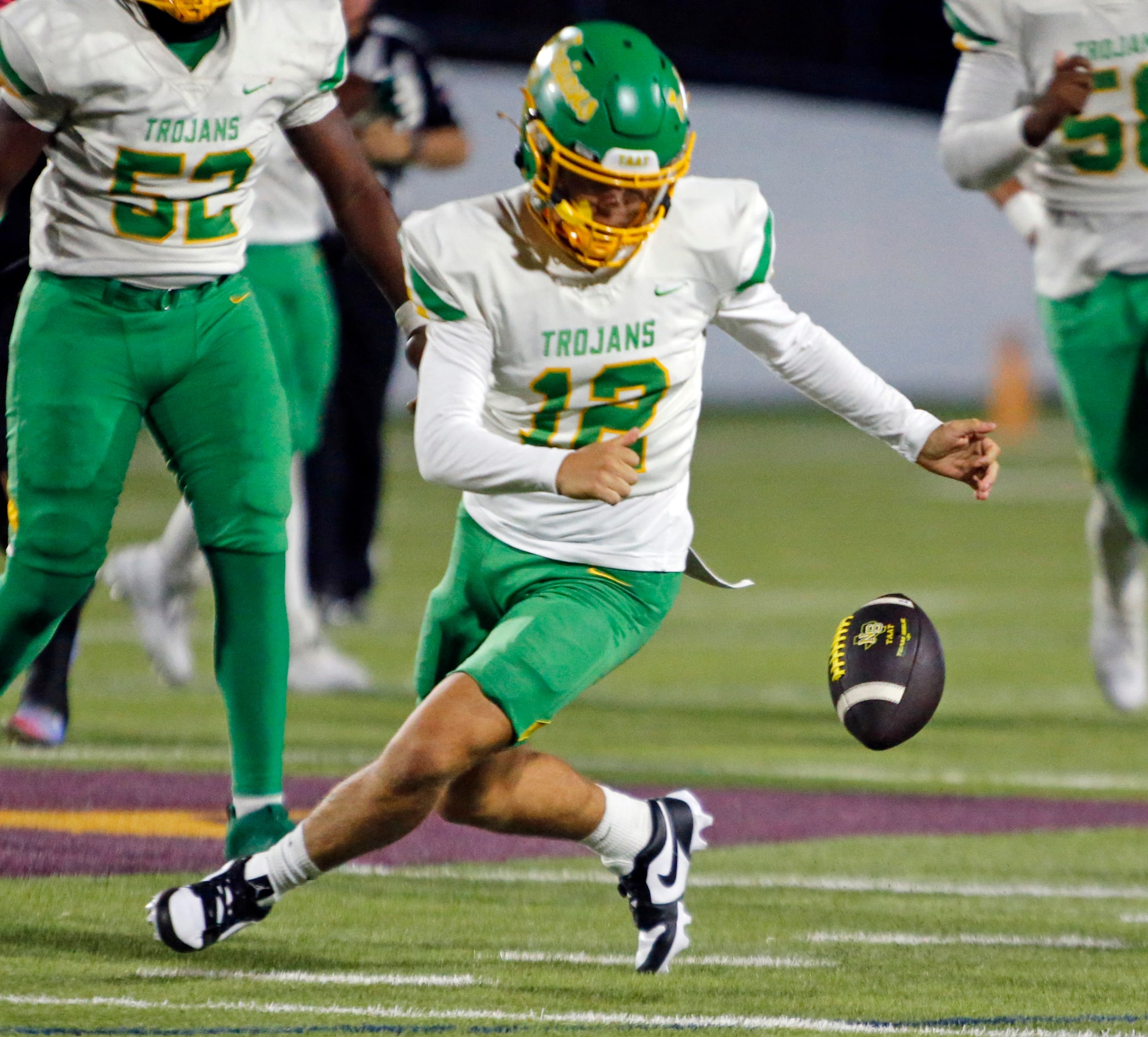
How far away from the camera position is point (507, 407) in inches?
153

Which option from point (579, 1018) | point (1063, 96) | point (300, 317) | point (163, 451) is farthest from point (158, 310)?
point (300, 317)

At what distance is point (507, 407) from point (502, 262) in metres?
0.25

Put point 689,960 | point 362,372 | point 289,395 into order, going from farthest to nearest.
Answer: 1. point 362,372
2. point 289,395
3. point 689,960

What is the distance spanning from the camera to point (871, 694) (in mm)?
3863

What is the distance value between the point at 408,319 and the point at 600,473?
0.88 m

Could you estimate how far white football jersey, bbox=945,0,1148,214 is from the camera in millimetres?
5434

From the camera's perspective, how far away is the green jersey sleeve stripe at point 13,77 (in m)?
3.93

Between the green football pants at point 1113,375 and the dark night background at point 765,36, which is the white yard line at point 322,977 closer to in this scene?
the green football pants at point 1113,375

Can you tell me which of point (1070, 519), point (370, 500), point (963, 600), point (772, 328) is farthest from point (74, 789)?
point (1070, 519)

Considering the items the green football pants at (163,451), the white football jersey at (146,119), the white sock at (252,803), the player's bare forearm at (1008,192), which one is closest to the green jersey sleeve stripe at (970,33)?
the player's bare forearm at (1008,192)

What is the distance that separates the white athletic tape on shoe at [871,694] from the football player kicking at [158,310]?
1022 millimetres

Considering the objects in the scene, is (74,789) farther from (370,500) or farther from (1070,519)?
(1070,519)

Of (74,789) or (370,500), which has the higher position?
(74,789)

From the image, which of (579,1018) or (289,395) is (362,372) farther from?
(579,1018)
